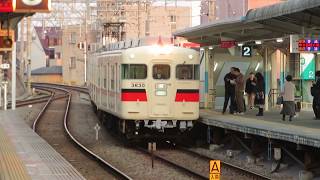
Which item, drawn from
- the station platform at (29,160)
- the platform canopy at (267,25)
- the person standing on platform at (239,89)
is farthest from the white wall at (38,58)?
the person standing on platform at (239,89)

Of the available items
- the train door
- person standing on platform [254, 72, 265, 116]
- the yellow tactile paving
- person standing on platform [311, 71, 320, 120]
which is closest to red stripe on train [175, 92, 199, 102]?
the train door

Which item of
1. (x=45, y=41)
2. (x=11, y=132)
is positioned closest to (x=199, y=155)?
(x=11, y=132)

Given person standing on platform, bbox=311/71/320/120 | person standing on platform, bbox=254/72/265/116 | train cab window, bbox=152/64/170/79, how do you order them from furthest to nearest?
person standing on platform, bbox=254/72/265/116 < train cab window, bbox=152/64/170/79 < person standing on platform, bbox=311/71/320/120

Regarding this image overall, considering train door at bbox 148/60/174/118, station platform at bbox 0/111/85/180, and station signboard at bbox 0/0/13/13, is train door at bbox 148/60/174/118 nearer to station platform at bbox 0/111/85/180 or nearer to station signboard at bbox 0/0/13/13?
station platform at bbox 0/111/85/180

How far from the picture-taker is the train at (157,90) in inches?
713

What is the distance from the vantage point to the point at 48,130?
25.1 metres

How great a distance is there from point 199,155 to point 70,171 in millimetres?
4900

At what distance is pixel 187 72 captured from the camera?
1859 centimetres

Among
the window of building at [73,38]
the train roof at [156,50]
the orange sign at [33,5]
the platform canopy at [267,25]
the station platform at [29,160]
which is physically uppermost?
the window of building at [73,38]

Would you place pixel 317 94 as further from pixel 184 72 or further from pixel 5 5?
pixel 5 5

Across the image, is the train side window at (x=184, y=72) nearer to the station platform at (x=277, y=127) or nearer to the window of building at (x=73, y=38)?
the station platform at (x=277, y=127)

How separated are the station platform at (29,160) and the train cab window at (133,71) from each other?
2.89 metres

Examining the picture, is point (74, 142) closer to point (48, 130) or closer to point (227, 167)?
point (48, 130)

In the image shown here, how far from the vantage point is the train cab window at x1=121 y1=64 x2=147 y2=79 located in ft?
59.9
